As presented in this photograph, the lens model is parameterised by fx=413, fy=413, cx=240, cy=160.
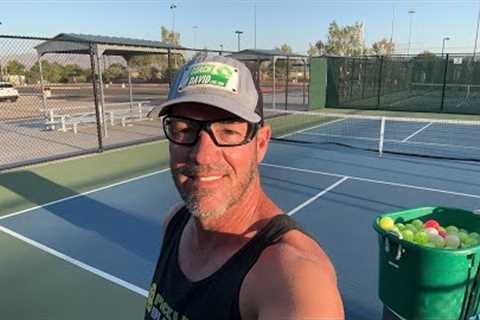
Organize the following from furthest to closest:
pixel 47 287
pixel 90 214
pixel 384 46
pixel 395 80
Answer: pixel 384 46 → pixel 395 80 → pixel 90 214 → pixel 47 287

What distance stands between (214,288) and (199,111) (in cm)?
55

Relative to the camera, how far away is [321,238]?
5324 mm

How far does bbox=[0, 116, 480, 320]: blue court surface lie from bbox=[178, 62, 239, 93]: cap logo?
3.03m

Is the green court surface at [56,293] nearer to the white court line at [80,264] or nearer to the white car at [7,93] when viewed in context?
the white court line at [80,264]

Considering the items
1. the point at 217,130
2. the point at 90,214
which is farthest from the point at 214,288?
the point at 90,214

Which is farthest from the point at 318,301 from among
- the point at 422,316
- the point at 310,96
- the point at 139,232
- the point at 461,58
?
the point at 461,58

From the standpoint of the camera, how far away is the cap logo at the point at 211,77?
50.9 inches

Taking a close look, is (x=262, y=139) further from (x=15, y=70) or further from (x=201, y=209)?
(x=15, y=70)

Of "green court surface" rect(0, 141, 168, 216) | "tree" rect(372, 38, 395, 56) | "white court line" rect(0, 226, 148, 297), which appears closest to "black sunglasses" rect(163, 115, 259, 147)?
"white court line" rect(0, 226, 148, 297)

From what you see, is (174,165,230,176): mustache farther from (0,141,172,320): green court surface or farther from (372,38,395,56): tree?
(372,38,395,56): tree

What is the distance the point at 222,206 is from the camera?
4.48 feet

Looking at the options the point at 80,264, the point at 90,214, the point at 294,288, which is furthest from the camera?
the point at 90,214

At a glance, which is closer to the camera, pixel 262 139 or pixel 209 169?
pixel 209 169

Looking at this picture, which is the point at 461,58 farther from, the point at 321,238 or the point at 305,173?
the point at 321,238
